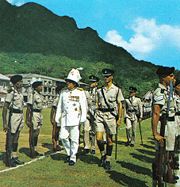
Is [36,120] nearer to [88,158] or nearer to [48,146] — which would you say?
[88,158]

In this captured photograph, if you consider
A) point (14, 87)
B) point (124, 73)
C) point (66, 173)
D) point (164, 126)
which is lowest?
point (66, 173)

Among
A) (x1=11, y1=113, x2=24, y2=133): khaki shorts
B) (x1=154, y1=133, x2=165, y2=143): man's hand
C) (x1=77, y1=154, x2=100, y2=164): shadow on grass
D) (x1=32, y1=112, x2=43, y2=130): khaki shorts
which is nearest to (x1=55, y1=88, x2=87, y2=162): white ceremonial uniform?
(x1=77, y1=154, x2=100, y2=164): shadow on grass

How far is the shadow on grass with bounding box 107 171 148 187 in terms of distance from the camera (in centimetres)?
916

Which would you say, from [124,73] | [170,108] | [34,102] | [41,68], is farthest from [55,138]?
[41,68]

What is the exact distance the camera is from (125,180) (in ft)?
31.4

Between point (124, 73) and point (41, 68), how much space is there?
3212cm

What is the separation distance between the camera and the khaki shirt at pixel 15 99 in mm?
11297

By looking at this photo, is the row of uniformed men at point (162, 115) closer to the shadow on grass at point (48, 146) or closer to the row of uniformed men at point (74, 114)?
the row of uniformed men at point (74, 114)

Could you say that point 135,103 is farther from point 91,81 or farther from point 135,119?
point 91,81

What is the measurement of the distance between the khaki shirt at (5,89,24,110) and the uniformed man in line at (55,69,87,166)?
986mm

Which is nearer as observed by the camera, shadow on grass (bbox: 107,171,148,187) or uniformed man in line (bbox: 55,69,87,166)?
shadow on grass (bbox: 107,171,148,187)

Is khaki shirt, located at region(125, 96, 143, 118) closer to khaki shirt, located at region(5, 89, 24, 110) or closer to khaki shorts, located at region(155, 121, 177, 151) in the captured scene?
khaki shirt, located at region(5, 89, 24, 110)

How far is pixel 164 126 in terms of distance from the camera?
800 cm

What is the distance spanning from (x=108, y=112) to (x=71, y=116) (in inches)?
37.1
